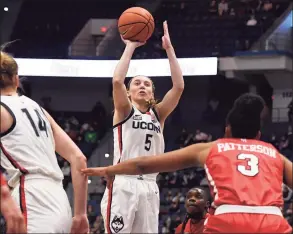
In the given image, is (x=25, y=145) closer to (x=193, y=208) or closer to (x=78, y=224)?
(x=78, y=224)

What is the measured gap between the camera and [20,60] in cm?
2086

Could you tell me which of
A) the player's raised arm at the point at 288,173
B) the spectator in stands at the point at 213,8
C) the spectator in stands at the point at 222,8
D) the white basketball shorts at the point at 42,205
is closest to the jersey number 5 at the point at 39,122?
the white basketball shorts at the point at 42,205

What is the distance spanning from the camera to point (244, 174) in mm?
4383

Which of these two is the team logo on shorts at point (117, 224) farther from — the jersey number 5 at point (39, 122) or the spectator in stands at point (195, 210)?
the jersey number 5 at point (39, 122)

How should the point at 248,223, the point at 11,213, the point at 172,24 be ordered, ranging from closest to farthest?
the point at 11,213 < the point at 248,223 < the point at 172,24

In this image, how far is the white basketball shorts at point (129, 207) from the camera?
664cm

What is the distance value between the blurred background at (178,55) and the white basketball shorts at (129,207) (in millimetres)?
11472

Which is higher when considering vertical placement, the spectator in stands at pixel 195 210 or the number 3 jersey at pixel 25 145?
the number 3 jersey at pixel 25 145

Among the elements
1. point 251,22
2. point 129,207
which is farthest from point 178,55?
point 129,207

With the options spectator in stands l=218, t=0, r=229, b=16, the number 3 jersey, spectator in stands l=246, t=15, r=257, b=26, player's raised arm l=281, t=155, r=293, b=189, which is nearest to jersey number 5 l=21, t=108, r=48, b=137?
the number 3 jersey

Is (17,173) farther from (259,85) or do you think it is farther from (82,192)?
(259,85)

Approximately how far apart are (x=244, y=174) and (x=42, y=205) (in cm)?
122

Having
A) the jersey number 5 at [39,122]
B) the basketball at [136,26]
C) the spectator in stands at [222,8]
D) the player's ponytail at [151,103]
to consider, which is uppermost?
the spectator in stands at [222,8]

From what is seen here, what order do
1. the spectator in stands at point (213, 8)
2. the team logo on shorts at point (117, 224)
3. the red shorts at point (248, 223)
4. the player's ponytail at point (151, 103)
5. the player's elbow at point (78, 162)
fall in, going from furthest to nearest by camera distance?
1. the spectator in stands at point (213, 8)
2. the player's ponytail at point (151, 103)
3. the team logo on shorts at point (117, 224)
4. the player's elbow at point (78, 162)
5. the red shorts at point (248, 223)
